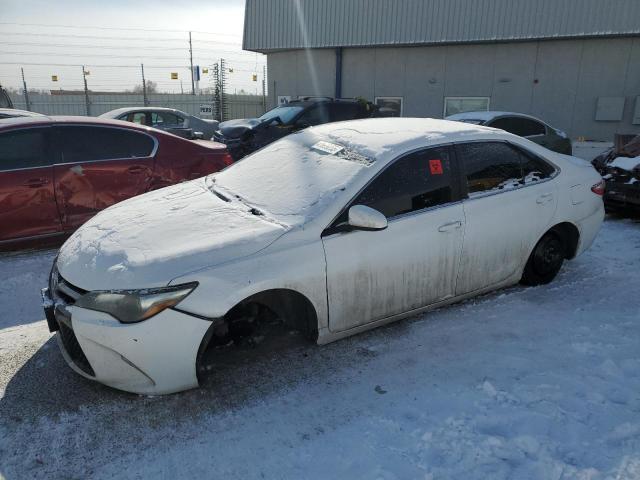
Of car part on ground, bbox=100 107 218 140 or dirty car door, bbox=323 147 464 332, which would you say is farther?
car part on ground, bbox=100 107 218 140

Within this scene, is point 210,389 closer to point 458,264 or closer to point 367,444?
point 367,444

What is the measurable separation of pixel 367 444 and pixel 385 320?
1061 millimetres

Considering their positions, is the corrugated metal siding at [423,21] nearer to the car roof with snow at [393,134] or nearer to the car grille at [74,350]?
the car roof with snow at [393,134]

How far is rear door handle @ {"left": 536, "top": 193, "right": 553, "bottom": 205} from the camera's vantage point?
408 cm

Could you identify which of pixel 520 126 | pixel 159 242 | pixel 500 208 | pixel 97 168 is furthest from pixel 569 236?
pixel 520 126

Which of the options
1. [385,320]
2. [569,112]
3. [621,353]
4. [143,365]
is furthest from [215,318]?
[569,112]

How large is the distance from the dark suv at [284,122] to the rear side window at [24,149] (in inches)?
216

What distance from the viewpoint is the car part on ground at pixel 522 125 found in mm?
9516

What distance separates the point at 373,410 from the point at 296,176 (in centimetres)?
169

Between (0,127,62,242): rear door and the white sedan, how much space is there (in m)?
1.93

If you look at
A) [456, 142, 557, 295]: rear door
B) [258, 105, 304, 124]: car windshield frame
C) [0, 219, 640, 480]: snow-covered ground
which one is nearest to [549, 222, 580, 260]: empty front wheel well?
[456, 142, 557, 295]: rear door

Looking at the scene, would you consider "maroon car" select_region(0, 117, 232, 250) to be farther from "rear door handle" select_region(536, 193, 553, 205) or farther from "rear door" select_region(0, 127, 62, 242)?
"rear door handle" select_region(536, 193, 553, 205)

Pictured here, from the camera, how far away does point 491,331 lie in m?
3.64

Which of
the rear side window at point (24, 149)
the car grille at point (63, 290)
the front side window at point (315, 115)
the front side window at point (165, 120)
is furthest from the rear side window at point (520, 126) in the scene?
the front side window at point (165, 120)
